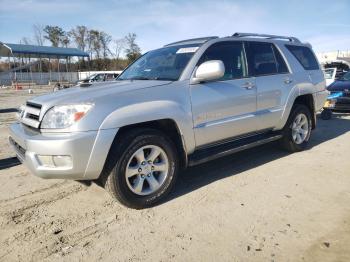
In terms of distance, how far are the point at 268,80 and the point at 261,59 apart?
1.14 ft

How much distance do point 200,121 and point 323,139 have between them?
12.7ft

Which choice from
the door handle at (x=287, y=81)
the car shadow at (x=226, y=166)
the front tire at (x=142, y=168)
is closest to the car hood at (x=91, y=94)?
the front tire at (x=142, y=168)

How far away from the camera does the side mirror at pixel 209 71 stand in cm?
387

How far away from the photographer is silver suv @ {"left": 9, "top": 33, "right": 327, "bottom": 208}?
10.9ft

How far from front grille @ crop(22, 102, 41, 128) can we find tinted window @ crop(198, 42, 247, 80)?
80.9 inches

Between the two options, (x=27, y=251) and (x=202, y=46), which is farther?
(x=202, y=46)

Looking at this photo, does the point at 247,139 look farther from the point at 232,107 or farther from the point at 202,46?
the point at 202,46

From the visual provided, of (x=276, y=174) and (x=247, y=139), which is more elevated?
(x=247, y=139)

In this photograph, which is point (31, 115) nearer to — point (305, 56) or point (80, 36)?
point (305, 56)

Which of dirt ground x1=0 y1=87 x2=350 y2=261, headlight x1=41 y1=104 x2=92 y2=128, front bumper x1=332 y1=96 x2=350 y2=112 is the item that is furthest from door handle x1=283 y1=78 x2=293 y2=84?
front bumper x1=332 y1=96 x2=350 y2=112

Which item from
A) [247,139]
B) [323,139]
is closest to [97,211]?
[247,139]

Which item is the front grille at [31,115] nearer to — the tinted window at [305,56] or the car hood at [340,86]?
the tinted window at [305,56]

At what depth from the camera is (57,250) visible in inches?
115

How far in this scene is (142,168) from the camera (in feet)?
12.1
